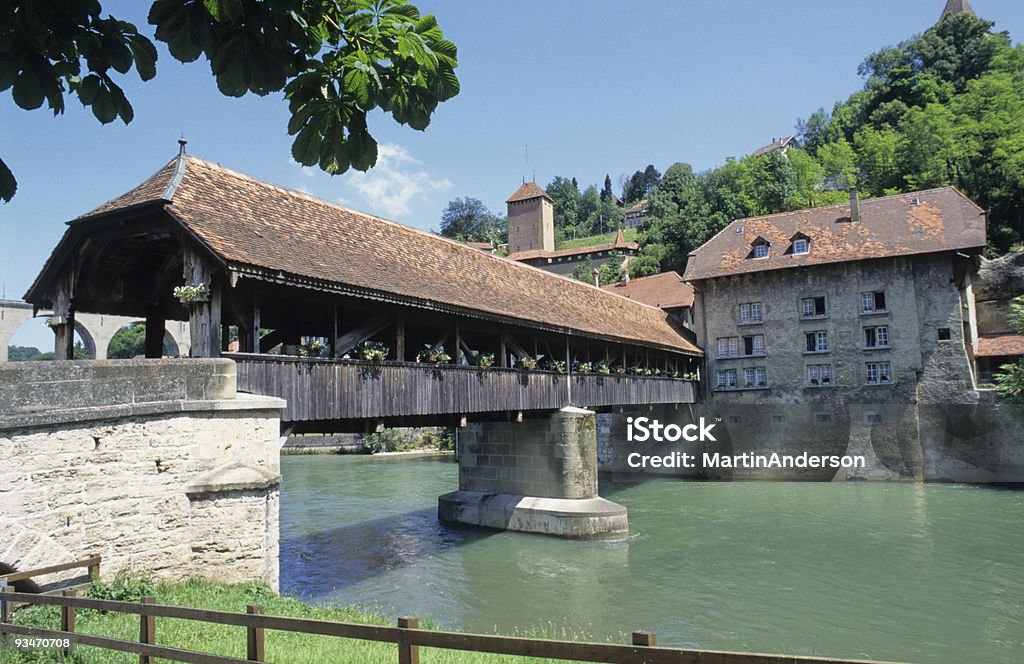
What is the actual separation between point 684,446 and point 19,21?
25357mm

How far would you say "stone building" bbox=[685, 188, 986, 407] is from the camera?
2239 cm

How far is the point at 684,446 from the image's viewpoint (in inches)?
1006

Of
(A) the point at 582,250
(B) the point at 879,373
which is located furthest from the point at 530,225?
(B) the point at 879,373

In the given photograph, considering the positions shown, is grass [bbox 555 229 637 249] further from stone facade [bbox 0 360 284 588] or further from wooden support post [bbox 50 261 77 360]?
stone facade [bbox 0 360 284 588]

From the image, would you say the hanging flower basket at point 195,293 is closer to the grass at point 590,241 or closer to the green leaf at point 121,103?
the green leaf at point 121,103

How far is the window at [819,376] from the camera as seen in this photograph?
24062mm

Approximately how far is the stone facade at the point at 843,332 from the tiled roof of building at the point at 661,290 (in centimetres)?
257

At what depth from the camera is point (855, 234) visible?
2452 cm

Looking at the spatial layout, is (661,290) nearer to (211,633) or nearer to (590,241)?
(211,633)

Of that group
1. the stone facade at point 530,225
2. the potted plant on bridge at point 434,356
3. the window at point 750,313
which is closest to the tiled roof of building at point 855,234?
the window at point 750,313

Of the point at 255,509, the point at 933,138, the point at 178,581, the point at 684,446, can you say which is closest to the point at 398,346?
the point at 255,509

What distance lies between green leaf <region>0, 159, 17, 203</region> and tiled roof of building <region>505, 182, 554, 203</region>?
62065 mm

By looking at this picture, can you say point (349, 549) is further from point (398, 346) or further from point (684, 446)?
point (684, 446)

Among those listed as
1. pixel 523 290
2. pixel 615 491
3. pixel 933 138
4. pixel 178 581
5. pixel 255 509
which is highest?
pixel 933 138
